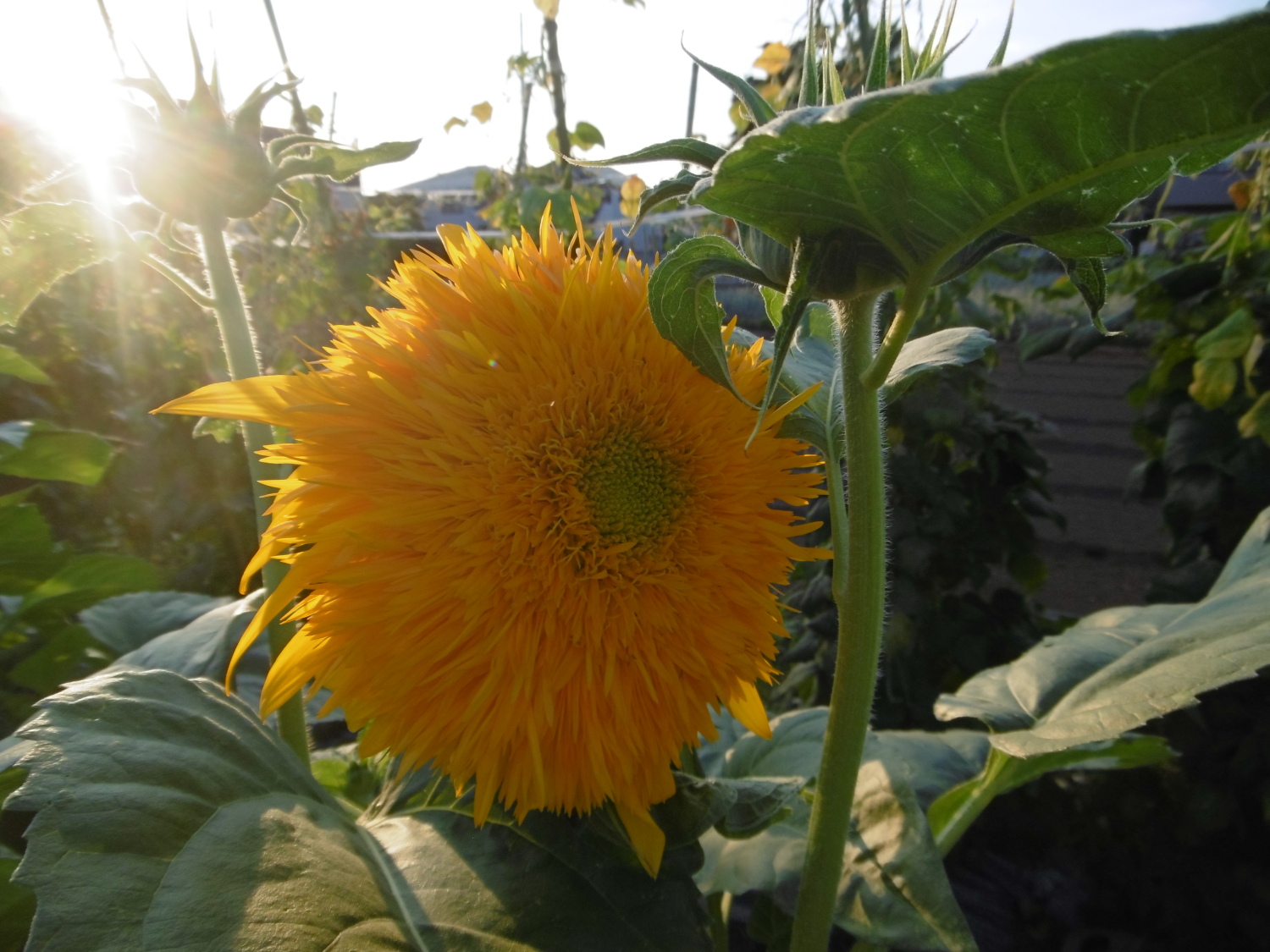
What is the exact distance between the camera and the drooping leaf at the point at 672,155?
385 millimetres

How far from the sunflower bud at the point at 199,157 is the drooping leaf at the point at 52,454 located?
0.38m

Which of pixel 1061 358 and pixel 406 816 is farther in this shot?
pixel 1061 358

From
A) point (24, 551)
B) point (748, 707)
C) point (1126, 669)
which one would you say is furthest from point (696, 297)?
point (24, 551)

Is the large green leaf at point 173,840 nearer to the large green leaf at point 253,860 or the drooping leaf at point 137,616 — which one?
the large green leaf at point 253,860

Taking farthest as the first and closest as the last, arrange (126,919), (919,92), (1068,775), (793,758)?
1. (1068,775)
2. (793,758)
3. (126,919)
4. (919,92)

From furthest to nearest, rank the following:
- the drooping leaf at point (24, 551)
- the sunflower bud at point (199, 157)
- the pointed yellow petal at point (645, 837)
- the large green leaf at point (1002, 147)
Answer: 1. the drooping leaf at point (24, 551)
2. the sunflower bud at point (199, 157)
3. the pointed yellow petal at point (645, 837)
4. the large green leaf at point (1002, 147)

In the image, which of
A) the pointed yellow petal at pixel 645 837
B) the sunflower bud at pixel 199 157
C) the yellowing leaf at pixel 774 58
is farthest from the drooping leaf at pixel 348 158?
the yellowing leaf at pixel 774 58

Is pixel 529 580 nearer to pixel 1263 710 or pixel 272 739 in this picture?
pixel 272 739

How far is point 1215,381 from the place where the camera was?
1.33 m

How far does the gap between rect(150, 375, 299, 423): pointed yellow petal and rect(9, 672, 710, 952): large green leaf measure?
0.18 m

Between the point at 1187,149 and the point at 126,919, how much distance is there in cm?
55

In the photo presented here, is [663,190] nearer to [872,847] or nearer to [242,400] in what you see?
[242,400]

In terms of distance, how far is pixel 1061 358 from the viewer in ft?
9.99

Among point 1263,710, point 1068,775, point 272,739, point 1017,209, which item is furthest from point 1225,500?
point 272,739
